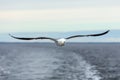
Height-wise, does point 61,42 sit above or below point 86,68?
below

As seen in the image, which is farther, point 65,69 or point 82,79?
point 65,69

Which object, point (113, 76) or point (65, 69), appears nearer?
point (113, 76)

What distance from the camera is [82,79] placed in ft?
194

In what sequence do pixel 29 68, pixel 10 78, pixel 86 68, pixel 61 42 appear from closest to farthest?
pixel 61 42
pixel 10 78
pixel 86 68
pixel 29 68

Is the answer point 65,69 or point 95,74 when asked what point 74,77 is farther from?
point 65,69

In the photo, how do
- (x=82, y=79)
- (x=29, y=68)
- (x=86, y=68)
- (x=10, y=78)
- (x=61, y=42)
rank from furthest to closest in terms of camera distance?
(x=29, y=68) → (x=86, y=68) → (x=10, y=78) → (x=82, y=79) → (x=61, y=42)

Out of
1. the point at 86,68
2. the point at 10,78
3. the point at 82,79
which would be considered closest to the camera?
the point at 82,79

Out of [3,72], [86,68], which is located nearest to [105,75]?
[86,68]

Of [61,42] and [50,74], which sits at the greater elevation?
[50,74]

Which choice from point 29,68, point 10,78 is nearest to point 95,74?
point 10,78

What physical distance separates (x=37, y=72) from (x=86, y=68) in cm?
673

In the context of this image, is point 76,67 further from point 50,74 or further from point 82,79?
point 82,79

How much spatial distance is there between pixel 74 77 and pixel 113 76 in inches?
209

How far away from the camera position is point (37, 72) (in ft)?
227
